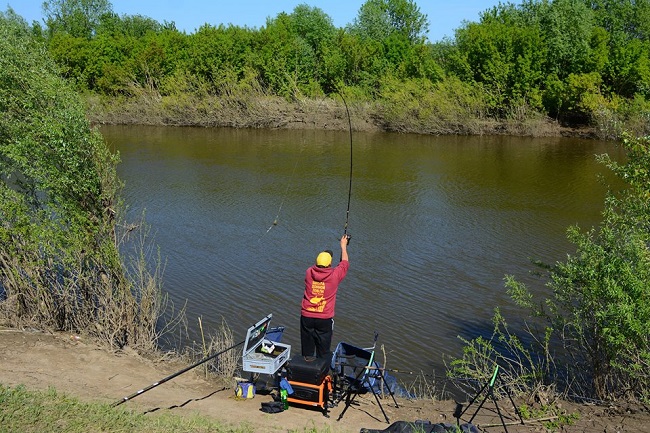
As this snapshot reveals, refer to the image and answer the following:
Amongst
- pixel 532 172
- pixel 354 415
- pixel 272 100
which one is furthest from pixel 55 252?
pixel 272 100

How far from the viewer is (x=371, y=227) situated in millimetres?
19922

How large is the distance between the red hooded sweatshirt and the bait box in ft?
2.30

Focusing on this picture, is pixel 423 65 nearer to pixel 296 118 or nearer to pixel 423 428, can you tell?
pixel 296 118

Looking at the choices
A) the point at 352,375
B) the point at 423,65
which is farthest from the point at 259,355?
the point at 423,65

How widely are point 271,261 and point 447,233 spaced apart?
18.2ft

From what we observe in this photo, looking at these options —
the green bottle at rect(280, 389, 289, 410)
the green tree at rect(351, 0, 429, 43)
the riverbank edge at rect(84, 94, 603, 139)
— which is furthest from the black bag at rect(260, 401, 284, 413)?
the green tree at rect(351, 0, 429, 43)

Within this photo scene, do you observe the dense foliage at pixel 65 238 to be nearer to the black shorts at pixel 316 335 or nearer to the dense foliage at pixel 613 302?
the black shorts at pixel 316 335

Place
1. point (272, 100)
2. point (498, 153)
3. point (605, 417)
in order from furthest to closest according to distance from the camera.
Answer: point (272, 100)
point (498, 153)
point (605, 417)

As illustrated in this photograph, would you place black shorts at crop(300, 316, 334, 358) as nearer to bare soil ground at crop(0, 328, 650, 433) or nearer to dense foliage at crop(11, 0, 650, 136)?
bare soil ground at crop(0, 328, 650, 433)

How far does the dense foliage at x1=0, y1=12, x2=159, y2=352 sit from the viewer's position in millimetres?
10711

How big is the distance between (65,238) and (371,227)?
422 inches

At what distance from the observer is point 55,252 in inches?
421

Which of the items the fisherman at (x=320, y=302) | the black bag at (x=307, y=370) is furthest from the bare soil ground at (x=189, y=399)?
the fisherman at (x=320, y=302)

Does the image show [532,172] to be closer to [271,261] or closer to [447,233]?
[447,233]
